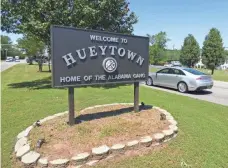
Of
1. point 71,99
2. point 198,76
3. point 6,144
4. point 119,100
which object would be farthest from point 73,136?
point 198,76

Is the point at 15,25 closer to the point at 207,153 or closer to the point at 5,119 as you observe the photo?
the point at 5,119

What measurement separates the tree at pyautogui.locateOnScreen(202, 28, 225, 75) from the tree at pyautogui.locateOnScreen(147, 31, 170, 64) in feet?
63.9

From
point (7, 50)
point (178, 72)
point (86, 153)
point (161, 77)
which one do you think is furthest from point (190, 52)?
point (7, 50)

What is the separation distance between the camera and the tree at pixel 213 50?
30.2m

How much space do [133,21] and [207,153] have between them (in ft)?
36.8

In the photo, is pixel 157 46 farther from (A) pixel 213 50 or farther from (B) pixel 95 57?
(B) pixel 95 57

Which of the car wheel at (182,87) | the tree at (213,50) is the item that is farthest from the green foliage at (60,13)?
the tree at (213,50)

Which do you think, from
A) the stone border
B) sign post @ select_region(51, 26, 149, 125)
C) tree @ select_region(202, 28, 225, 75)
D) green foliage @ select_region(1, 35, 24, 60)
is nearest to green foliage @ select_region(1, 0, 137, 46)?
sign post @ select_region(51, 26, 149, 125)

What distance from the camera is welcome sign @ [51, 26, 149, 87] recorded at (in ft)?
15.4

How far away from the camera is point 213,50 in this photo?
30.2 meters

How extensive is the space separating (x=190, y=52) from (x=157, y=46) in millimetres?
8682

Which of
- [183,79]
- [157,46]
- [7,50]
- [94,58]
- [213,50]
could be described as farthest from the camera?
[7,50]

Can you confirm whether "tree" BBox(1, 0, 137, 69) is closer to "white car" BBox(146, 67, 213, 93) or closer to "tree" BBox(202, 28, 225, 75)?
"white car" BBox(146, 67, 213, 93)

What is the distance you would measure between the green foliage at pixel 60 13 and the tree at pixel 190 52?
34.8m
